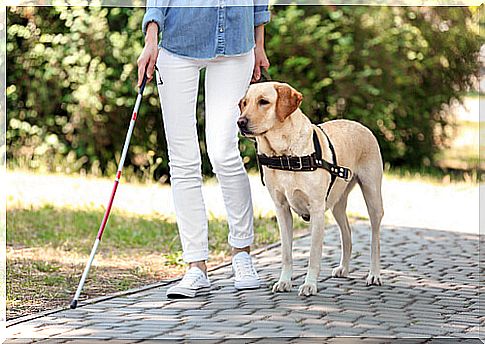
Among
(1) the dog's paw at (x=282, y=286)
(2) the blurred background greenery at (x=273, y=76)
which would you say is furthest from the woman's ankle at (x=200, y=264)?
(2) the blurred background greenery at (x=273, y=76)

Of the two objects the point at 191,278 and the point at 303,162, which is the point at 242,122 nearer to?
the point at 303,162

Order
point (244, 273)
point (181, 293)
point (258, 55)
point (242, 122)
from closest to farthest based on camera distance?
1. point (242, 122)
2. point (181, 293)
3. point (244, 273)
4. point (258, 55)

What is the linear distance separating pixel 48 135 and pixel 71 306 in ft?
20.1

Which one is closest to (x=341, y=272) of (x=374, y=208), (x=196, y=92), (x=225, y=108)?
(x=374, y=208)

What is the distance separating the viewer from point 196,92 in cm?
480

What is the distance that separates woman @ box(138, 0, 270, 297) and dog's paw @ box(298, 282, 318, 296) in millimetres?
291

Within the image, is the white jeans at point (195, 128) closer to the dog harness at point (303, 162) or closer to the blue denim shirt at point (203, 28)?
the blue denim shirt at point (203, 28)

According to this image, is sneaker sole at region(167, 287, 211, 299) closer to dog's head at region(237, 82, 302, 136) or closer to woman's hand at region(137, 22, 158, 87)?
dog's head at region(237, 82, 302, 136)

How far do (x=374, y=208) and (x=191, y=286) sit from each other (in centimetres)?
106

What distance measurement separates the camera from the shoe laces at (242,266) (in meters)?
5.01

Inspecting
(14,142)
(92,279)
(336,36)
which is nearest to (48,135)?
(14,142)

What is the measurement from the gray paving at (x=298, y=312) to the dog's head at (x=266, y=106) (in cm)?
82

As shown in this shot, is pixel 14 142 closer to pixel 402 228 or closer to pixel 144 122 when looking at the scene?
pixel 144 122

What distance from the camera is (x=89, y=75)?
9977 mm
